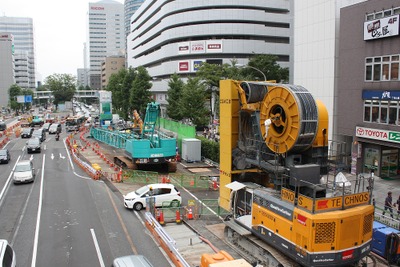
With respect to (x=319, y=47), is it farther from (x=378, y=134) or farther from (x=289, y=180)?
(x=289, y=180)

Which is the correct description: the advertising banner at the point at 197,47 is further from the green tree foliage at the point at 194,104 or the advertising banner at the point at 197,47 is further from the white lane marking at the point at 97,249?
the white lane marking at the point at 97,249

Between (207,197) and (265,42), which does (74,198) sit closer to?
(207,197)

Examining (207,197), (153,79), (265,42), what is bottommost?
(207,197)

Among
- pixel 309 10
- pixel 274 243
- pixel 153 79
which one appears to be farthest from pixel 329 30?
pixel 153 79

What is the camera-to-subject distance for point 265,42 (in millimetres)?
77875

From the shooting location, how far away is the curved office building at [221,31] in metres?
75.5

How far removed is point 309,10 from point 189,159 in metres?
17.9

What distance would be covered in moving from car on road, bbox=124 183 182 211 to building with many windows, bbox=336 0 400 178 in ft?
54.3

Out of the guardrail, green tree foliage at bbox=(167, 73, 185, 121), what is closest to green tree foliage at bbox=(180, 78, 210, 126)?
green tree foliage at bbox=(167, 73, 185, 121)

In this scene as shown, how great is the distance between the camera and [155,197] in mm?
21516

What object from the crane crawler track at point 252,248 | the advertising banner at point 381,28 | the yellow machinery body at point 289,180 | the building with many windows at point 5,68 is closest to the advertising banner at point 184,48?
the advertising banner at point 381,28

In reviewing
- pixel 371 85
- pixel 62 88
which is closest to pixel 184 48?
pixel 371 85

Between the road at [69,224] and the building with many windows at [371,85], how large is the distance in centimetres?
1937

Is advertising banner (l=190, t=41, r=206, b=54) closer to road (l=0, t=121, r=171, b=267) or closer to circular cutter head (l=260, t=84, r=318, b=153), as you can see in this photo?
road (l=0, t=121, r=171, b=267)
